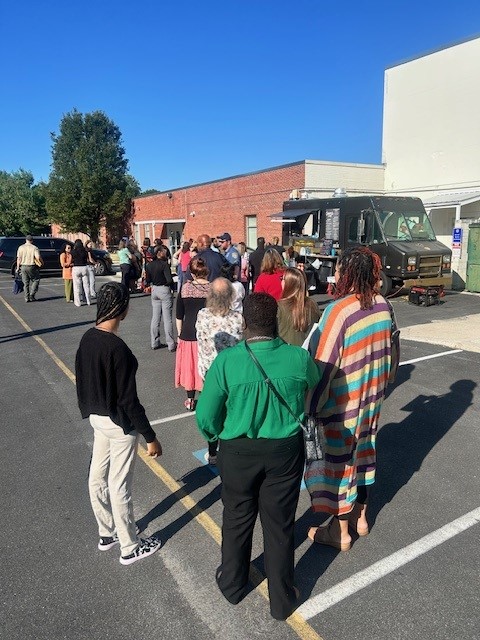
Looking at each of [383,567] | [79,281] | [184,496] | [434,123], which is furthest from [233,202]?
[383,567]

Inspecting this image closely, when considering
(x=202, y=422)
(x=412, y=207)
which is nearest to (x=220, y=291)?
(x=202, y=422)

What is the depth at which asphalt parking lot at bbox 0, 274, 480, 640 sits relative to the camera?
244 cm

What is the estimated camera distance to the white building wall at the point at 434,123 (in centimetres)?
1877

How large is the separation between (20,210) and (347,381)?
188ft

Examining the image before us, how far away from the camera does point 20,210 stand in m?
52.6

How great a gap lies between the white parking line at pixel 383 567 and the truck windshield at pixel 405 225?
11331mm

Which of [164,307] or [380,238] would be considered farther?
[380,238]

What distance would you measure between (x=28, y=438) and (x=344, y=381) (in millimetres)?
3486

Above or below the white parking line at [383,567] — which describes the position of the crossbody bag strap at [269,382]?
above

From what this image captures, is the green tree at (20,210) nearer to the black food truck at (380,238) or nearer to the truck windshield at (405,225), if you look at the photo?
the black food truck at (380,238)

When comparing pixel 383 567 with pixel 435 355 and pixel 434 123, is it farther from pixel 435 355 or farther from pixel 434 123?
pixel 434 123

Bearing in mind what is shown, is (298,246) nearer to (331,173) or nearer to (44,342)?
(331,173)

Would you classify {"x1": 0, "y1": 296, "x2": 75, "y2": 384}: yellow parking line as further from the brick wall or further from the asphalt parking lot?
the brick wall

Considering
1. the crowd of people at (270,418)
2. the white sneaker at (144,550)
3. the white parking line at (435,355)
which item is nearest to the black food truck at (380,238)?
the white parking line at (435,355)
